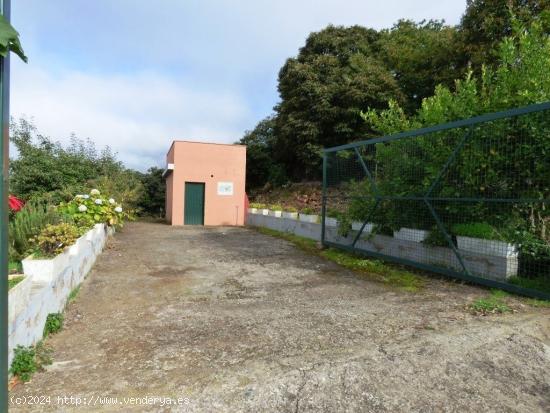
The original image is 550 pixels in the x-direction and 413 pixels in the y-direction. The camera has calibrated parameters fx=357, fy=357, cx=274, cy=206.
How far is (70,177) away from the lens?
33.0ft

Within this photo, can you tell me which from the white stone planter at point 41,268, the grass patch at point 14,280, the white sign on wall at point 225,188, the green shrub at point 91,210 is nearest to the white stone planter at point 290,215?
the white sign on wall at point 225,188

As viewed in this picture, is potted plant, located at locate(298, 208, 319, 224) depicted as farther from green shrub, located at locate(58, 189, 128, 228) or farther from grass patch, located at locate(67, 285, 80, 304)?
grass patch, located at locate(67, 285, 80, 304)

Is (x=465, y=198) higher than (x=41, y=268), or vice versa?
(x=465, y=198)

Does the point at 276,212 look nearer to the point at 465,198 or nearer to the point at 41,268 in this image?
the point at 465,198

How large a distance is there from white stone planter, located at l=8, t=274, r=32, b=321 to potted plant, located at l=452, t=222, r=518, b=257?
532cm

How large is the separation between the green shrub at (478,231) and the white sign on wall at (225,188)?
11.9 meters

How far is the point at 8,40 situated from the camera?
130 centimetres

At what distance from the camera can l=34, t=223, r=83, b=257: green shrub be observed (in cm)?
369

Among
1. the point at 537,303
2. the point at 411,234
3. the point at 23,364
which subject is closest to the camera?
the point at 23,364

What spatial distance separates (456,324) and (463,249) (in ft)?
7.01

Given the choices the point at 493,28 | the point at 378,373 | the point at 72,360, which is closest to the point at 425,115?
the point at 378,373

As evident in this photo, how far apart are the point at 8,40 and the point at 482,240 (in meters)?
5.47

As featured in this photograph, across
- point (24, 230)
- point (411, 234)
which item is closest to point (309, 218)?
point (411, 234)

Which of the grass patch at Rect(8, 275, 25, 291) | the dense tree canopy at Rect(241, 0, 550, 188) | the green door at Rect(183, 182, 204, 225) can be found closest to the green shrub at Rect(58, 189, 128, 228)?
the grass patch at Rect(8, 275, 25, 291)
